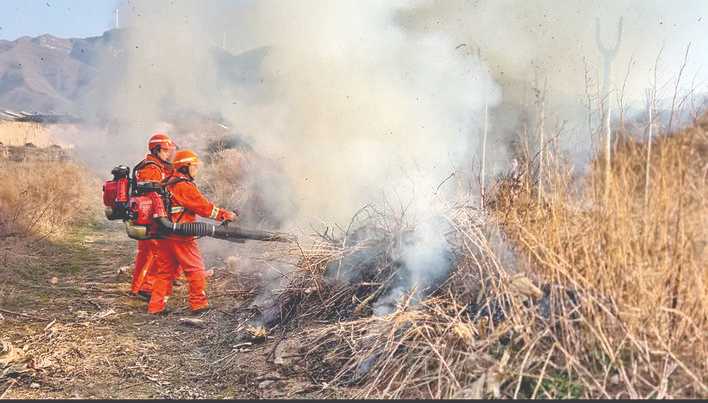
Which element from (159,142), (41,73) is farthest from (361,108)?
(41,73)

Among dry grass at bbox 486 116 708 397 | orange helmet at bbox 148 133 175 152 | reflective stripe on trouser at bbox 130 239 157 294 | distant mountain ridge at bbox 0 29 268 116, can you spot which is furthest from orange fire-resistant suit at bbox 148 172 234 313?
distant mountain ridge at bbox 0 29 268 116

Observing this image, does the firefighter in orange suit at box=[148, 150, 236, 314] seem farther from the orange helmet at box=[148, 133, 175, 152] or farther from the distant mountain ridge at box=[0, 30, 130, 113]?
the distant mountain ridge at box=[0, 30, 130, 113]

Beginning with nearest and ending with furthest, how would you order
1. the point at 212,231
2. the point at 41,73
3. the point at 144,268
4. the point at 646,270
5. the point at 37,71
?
1. the point at 646,270
2. the point at 212,231
3. the point at 144,268
4. the point at 41,73
5. the point at 37,71

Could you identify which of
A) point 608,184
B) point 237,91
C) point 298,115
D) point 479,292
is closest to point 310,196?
point 298,115

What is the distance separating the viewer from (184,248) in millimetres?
5676

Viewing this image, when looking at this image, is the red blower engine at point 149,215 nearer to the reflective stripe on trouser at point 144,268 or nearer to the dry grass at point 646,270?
the reflective stripe on trouser at point 144,268

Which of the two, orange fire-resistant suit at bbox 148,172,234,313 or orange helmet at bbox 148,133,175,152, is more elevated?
orange helmet at bbox 148,133,175,152

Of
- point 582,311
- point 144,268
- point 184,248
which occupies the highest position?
point 582,311

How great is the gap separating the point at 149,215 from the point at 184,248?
534 mm

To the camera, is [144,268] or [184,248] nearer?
[184,248]

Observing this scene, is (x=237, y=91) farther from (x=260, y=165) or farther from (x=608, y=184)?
(x=608, y=184)

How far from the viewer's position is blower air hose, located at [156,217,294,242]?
5523 mm

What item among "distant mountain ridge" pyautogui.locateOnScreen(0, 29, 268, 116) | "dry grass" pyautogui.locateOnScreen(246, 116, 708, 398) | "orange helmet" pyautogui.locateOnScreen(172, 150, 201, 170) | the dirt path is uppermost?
"distant mountain ridge" pyautogui.locateOnScreen(0, 29, 268, 116)

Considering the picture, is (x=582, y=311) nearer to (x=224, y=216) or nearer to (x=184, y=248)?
(x=224, y=216)
